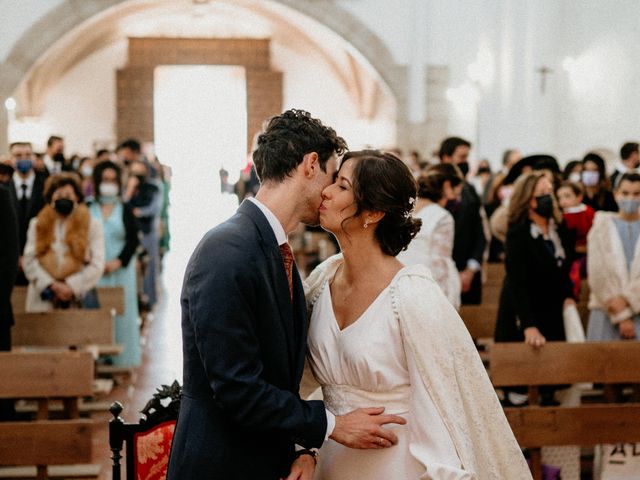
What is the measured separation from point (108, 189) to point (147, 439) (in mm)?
5746

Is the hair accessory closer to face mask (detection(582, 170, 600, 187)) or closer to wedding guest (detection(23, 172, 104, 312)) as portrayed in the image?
wedding guest (detection(23, 172, 104, 312))

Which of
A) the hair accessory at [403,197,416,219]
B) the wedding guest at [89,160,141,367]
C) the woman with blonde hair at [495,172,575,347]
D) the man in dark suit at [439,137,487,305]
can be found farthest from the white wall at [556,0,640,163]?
the hair accessory at [403,197,416,219]

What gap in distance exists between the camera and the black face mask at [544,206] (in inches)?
228

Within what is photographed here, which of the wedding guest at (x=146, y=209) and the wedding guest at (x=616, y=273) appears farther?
the wedding guest at (x=146, y=209)

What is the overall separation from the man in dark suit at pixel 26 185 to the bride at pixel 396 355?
7.04m

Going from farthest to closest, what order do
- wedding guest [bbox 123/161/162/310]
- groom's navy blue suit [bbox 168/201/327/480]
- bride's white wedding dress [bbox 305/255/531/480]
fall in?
1. wedding guest [bbox 123/161/162/310]
2. bride's white wedding dress [bbox 305/255/531/480]
3. groom's navy blue suit [bbox 168/201/327/480]

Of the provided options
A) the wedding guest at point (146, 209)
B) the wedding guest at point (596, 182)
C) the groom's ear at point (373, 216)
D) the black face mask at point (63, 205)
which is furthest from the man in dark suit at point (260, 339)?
the wedding guest at point (146, 209)

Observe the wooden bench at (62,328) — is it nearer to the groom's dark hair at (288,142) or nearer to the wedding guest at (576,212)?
the wedding guest at (576,212)

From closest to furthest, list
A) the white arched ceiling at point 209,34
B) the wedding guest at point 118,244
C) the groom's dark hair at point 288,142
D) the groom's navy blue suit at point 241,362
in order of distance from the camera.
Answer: the groom's navy blue suit at point 241,362 → the groom's dark hair at point 288,142 → the wedding guest at point 118,244 → the white arched ceiling at point 209,34

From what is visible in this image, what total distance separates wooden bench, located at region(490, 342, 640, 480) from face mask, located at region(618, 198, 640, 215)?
157cm

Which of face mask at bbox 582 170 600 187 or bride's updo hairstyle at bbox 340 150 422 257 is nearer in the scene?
bride's updo hairstyle at bbox 340 150 422 257

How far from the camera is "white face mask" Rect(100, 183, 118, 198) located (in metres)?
9.02

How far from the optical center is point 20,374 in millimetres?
4699

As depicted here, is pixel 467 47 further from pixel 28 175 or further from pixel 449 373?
pixel 449 373
